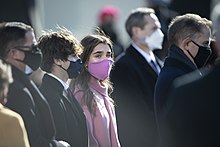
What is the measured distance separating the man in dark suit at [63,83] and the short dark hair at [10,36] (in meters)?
0.38

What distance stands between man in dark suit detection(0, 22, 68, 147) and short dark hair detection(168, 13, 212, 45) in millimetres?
1252

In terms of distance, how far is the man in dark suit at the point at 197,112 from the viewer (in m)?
6.36

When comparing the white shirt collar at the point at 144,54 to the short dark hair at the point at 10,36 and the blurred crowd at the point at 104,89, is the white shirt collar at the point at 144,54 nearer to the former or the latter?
the blurred crowd at the point at 104,89

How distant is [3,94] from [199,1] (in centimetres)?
848

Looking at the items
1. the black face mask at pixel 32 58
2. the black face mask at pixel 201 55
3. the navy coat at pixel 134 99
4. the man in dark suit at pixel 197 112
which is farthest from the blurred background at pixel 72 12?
the man in dark suit at pixel 197 112

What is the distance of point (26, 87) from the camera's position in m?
7.75

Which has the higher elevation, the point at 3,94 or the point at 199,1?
the point at 3,94

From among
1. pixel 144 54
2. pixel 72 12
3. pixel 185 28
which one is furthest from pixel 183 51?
pixel 72 12

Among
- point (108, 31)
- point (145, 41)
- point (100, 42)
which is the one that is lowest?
point (108, 31)

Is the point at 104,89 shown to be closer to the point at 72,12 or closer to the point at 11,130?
the point at 11,130

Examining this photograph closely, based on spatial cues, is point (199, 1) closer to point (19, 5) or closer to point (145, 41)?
point (19, 5)

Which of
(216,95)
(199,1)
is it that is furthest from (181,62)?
(199,1)

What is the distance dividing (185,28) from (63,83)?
3.86 ft

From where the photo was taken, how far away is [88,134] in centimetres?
845
